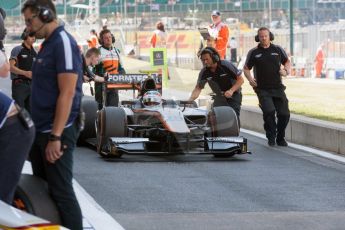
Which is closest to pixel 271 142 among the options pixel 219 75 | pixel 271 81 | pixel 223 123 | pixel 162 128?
pixel 271 81

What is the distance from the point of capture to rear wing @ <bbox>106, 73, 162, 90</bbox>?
621 inches

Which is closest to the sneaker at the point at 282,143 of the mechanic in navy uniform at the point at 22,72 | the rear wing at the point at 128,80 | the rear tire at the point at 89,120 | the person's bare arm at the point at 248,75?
the person's bare arm at the point at 248,75

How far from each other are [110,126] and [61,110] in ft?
23.5

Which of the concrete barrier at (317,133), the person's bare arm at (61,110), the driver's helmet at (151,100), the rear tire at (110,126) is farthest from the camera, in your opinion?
the concrete barrier at (317,133)

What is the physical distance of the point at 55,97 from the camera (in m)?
6.75

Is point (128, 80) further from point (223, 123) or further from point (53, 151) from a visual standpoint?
point (53, 151)

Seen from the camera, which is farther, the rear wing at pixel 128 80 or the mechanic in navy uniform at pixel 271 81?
the mechanic in navy uniform at pixel 271 81

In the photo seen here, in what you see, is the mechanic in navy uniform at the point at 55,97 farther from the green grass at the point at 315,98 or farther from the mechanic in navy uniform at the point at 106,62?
the green grass at the point at 315,98

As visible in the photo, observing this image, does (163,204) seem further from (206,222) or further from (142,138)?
(142,138)

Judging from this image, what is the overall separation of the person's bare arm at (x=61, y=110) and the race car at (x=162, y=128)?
6744 mm

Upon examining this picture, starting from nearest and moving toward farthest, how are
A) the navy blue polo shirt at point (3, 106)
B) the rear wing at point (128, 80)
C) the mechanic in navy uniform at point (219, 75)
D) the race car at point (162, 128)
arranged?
the navy blue polo shirt at point (3, 106) < the race car at point (162, 128) < the mechanic in navy uniform at point (219, 75) < the rear wing at point (128, 80)

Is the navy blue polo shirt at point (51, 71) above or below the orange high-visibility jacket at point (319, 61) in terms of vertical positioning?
above

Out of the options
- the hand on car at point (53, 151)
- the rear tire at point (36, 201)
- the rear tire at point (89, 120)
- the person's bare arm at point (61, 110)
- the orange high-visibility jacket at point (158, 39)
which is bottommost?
the rear tire at point (89, 120)

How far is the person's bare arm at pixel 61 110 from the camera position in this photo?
6.63 metres
